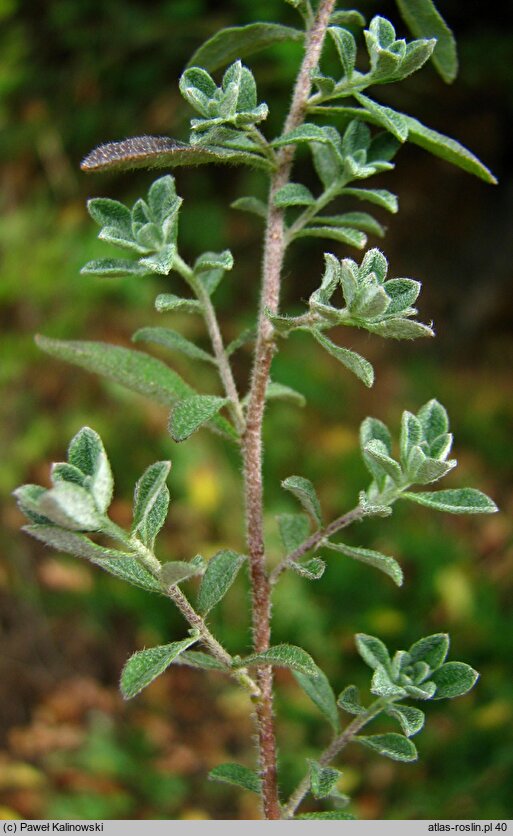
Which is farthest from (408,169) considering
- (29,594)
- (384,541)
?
(29,594)

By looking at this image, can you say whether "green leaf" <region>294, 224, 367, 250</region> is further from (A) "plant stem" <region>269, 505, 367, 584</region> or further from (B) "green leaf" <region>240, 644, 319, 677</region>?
(B) "green leaf" <region>240, 644, 319, 677</region>

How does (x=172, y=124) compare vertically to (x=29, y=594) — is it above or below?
above

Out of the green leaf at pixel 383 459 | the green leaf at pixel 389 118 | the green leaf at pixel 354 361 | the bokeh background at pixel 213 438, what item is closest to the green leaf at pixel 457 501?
the green leaf at pixel 383 459

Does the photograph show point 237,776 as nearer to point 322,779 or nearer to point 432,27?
point 322,779

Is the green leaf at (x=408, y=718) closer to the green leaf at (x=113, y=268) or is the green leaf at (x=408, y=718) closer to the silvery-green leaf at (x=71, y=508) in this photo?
the silvery-green leaf at (x=71, y=508)

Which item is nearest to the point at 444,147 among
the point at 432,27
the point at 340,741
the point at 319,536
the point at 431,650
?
the point at 432,27

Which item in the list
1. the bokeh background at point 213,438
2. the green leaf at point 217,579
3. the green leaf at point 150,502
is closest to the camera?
the green leaf at point 150,502

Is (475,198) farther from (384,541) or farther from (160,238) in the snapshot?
(160,238)
